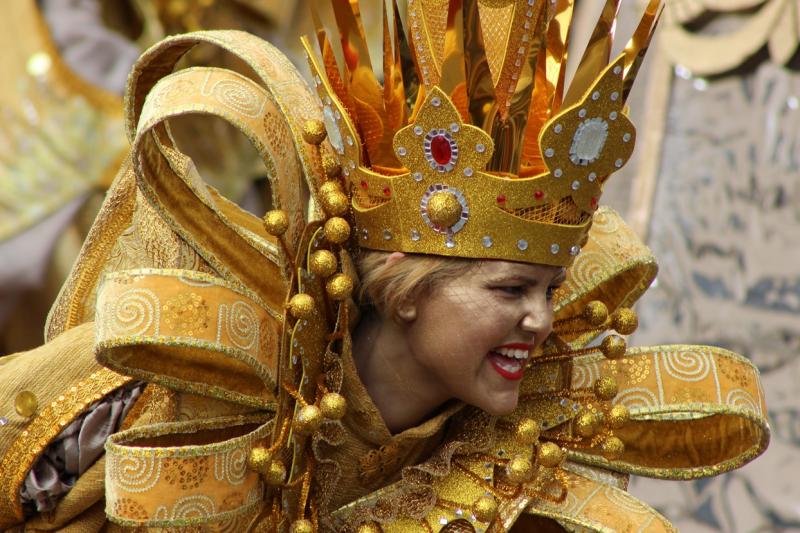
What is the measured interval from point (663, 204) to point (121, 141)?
1.21 meters

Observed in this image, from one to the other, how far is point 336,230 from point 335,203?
0.03 metres

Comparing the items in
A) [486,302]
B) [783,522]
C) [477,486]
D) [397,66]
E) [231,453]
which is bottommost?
[783,522]

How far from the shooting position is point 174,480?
1209mm

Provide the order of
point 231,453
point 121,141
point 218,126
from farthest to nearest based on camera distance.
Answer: point 218,126, point 121,141, point 231,453

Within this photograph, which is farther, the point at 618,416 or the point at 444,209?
the point at 618,416

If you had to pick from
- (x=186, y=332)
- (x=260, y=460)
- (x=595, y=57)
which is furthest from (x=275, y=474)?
(x=595, y=57)

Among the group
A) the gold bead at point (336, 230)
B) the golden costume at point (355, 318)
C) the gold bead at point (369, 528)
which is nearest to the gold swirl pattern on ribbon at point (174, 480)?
the golden costume at point (355, 318)

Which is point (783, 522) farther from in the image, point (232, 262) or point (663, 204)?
point (232, 262)

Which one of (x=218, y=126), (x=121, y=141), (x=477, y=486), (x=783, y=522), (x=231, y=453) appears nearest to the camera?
(x=231, y=453)

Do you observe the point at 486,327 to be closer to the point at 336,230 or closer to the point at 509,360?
the point at 509,360

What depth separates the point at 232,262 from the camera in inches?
53.3

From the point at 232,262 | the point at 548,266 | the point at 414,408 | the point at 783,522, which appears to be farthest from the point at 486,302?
the point at 783,522

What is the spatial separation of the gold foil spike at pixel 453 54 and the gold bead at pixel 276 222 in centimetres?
21

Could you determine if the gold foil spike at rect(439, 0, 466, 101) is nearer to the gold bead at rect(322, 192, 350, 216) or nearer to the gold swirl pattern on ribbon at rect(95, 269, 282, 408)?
the gold bead at rect(322, 192, 350, 216)
